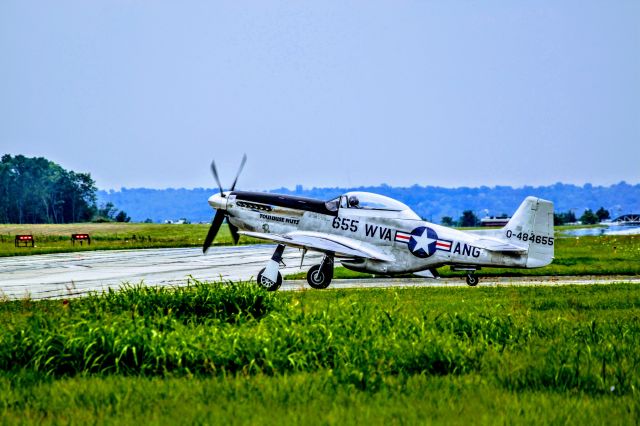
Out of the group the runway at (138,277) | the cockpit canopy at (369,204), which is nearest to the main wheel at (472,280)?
the runway at (138,277)

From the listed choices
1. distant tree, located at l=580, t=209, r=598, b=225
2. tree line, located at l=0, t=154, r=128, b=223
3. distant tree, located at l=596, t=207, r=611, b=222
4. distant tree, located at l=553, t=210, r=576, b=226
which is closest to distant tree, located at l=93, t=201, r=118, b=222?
tree line, located at l=0, t=154, r=128, b=223

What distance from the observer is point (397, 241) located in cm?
2084

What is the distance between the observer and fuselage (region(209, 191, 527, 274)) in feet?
67.8

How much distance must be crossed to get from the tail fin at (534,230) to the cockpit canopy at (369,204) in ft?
7.81

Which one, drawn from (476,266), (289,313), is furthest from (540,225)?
(289,313)

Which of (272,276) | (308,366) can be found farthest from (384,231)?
(308,366)

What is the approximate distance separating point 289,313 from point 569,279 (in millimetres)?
14243

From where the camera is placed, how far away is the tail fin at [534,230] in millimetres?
20844

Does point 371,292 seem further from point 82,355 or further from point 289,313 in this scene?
point 82,355

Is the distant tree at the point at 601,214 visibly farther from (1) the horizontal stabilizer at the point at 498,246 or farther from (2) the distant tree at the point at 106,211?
(1) the horizontal stabilizer at the point at 498,246

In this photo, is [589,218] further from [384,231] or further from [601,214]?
[384,231]

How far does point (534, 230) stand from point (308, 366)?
1344cm

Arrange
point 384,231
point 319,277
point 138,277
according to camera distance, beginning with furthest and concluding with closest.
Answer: point 138,277 → point 319,277 → point 384,231

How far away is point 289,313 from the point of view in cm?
1145
